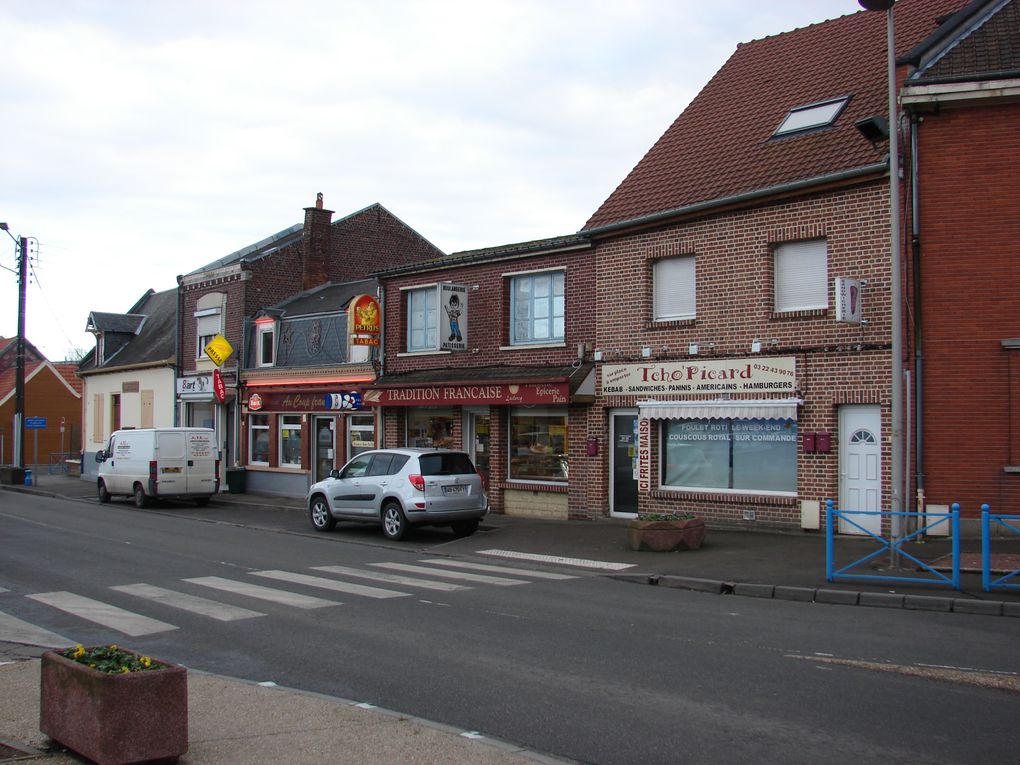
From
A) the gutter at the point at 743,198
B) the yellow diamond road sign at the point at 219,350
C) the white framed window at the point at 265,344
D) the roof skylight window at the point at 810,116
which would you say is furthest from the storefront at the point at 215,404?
the roof skylight window at the point at 810,116

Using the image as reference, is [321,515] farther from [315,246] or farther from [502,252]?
[315,246]

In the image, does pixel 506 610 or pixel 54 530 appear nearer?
pixel 506 610

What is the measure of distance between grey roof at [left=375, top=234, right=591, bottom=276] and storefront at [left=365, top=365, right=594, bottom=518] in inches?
105

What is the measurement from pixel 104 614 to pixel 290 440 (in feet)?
60.1

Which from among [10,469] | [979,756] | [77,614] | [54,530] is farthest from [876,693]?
[10,469]

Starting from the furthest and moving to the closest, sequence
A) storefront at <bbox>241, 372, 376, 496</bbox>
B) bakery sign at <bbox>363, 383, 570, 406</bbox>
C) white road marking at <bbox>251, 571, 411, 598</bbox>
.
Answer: storefront at <bbox>241, 372, 376, 496</bbox>, bakery sign at <bbox>363, 383, 570, 406</bbox>, white road marking at <bbox>251, 571, 411, 598</bbox>

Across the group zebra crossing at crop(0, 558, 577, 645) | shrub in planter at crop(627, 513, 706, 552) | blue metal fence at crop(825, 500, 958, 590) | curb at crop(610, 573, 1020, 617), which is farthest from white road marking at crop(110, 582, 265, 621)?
shrub in planter at crop(627, 513, 706, 552)

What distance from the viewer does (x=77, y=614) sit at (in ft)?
33.6

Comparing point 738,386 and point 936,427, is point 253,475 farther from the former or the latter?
point 936,427

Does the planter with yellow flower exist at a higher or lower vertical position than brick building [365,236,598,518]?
lower

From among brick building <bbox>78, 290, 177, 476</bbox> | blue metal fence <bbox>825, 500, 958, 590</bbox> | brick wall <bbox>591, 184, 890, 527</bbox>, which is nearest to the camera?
blue metal fence <bbox>825, 500, 958, 590</bbox>

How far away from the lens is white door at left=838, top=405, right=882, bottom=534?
15.3m

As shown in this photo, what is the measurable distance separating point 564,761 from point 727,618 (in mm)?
4896

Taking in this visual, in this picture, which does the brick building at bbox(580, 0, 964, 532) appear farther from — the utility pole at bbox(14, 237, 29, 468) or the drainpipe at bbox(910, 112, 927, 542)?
the utility pole at bbox(14, 237, 29, 468)
